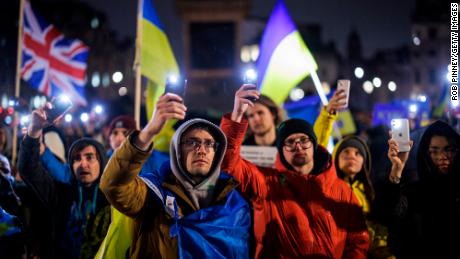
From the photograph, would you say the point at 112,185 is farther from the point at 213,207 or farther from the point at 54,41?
the point at 54,41

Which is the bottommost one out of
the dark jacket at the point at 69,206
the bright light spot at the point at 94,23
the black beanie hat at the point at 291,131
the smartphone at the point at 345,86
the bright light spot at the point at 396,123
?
the dark jacket at the point at 69,206

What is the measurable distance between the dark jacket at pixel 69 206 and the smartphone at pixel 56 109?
0.23 metres

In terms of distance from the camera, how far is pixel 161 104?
8.78 feet

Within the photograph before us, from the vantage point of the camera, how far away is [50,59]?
8289 millimetres

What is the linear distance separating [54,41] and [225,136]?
19.7ft

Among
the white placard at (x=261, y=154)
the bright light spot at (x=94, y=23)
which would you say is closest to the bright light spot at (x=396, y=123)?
→ the white placard at (x=261, y=154)

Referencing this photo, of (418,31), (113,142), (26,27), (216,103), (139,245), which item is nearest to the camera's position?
(139,245)

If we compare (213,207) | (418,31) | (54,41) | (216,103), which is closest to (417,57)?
(418,31)

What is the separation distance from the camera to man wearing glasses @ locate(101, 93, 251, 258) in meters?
3.07

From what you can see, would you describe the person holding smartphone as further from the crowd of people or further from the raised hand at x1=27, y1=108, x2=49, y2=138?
the raised hand at x1=27, y1=108, x2=49, y2=138

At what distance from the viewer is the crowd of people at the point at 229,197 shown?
3.12m

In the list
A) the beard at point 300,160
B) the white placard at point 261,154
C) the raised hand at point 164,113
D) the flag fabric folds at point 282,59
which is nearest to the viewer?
the raised hand at point 164,113

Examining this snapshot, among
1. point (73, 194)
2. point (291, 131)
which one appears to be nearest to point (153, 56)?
point (73, 194)

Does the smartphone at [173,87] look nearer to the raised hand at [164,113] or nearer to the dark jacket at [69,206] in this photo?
the raised hand at [164,113]
